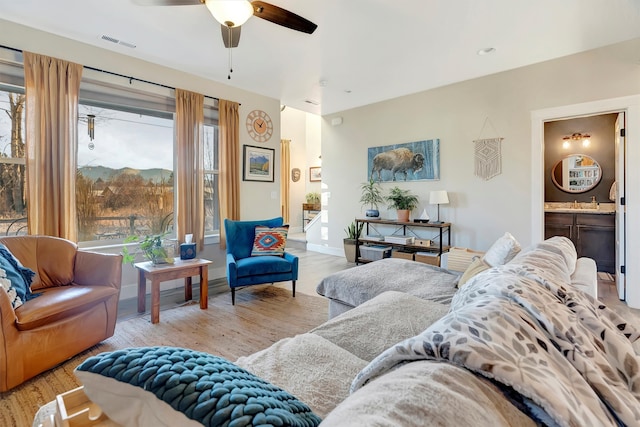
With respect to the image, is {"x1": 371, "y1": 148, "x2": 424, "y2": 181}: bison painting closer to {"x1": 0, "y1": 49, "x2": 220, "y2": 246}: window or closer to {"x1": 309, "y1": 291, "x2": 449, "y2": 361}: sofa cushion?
{"x1": 0, "y1": 49, "x2": 220, "y2": 246}: window

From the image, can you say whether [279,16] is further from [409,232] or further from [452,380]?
[409,232]

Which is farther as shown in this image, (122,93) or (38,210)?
(122,93)

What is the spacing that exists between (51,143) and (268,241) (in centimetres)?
238

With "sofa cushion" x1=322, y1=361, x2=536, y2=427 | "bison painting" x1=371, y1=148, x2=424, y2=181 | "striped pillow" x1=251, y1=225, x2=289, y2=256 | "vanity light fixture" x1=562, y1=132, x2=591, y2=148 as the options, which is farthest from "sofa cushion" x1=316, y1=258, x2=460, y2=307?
"vanity light fixture" x1=562, y1=132, x2=591, y2=148

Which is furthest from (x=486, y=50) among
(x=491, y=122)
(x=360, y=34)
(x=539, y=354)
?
(x=539, y=354)

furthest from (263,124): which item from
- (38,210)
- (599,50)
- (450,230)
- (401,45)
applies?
(599,50)

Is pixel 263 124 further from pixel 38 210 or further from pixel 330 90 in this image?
pixel 38 210

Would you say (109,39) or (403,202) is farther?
(403,202)

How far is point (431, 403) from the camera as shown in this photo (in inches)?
20.2

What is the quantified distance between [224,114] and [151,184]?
1.39 metres

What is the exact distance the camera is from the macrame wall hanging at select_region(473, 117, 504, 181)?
13.6ft

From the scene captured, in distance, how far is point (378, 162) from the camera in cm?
536

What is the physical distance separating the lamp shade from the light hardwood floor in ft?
5.80

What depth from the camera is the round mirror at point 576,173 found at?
4805mm
